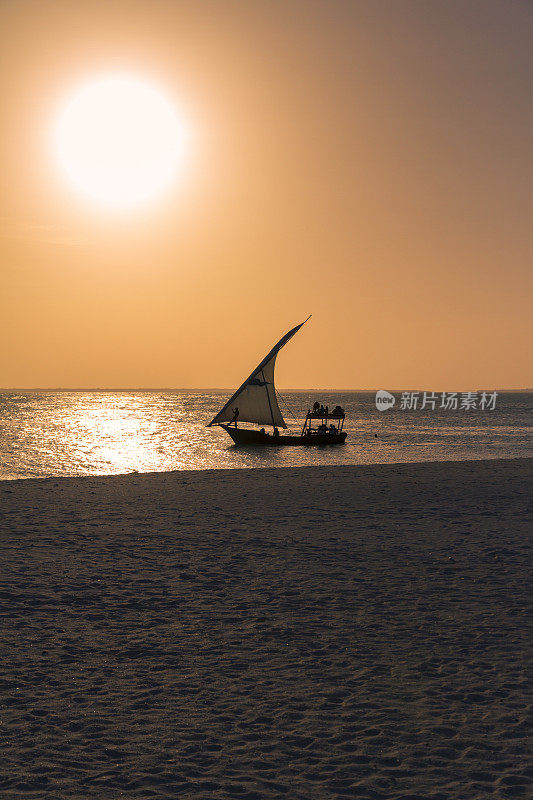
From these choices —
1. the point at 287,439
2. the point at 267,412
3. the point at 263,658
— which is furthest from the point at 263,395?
the point at 263,658

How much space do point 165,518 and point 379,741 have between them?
12.6 meters

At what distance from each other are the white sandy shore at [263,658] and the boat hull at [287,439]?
45.1m

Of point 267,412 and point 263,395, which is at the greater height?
point 263,395

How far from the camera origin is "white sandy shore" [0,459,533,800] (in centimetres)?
580

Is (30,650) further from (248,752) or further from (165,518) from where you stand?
(165,518)

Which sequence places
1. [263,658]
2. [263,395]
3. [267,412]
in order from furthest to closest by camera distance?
[267,412] < [263,395] < [263,658]

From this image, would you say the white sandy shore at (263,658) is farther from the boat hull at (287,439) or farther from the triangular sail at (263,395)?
the triangular sail at (263,395)

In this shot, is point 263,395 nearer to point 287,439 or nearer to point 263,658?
point 287,439

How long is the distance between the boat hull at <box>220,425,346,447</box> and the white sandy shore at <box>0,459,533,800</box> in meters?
45.1

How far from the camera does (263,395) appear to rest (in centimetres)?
6419

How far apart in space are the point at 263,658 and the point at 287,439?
55954mm

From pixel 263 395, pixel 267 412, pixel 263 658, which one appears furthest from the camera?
pixel 267 412

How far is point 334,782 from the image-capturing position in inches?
221

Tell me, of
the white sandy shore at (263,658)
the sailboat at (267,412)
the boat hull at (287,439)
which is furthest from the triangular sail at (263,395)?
the white sandy shore at (263,658)
